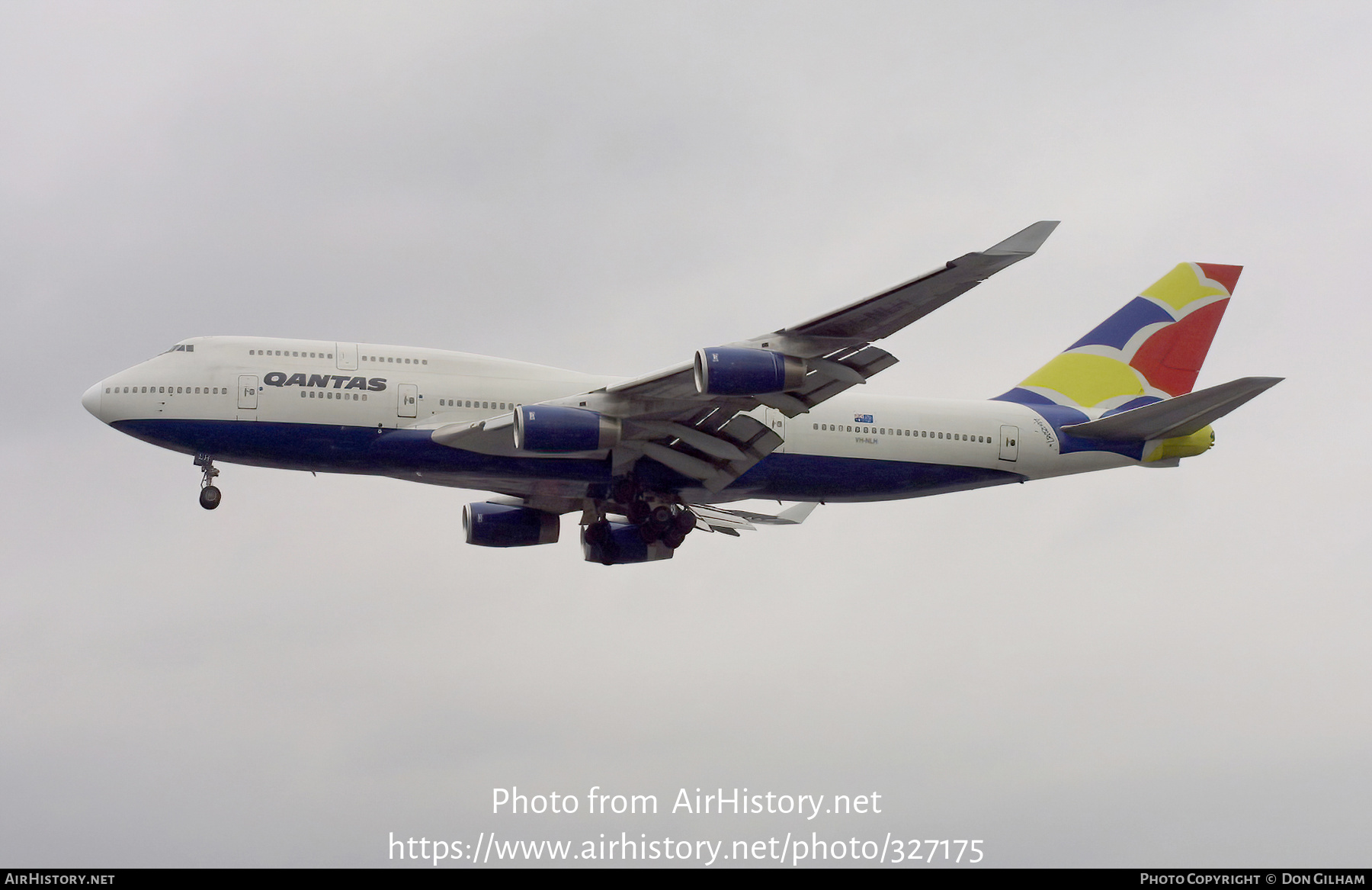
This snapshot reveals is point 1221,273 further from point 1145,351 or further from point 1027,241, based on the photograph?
point 1027,241

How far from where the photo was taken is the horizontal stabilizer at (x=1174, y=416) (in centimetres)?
3653

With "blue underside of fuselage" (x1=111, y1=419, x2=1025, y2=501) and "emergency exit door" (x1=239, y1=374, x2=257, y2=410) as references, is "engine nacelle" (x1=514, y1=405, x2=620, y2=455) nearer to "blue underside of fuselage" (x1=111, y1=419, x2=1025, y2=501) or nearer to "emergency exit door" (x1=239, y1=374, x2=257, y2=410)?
"blue underside of fuselage" (x1=111, y1=419, x2=1025, y2=501)

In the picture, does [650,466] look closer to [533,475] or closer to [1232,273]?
[533,475]

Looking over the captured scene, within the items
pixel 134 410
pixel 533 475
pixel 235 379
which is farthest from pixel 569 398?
pixel 134 410

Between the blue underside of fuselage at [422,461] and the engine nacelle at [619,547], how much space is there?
2.90m

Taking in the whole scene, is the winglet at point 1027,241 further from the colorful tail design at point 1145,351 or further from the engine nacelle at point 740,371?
the colorful tail design at point 1145,351

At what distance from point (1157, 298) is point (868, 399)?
11.1m

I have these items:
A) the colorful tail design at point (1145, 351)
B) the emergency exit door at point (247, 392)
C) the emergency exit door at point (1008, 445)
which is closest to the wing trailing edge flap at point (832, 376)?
the emergency exit door at point (1008, 445)

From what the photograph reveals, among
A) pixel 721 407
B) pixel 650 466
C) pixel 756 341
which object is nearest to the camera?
pixel 756 341

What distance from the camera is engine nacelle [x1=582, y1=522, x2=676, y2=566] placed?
1649 inches

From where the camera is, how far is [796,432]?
127 ft

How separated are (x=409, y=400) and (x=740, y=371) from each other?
29.5 ft

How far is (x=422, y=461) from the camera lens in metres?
36.3

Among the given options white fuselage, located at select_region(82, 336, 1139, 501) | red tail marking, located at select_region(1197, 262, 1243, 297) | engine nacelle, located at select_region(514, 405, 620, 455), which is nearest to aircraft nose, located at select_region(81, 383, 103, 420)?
white fuselage, located at select_region(82, 336, 1139, 501)
